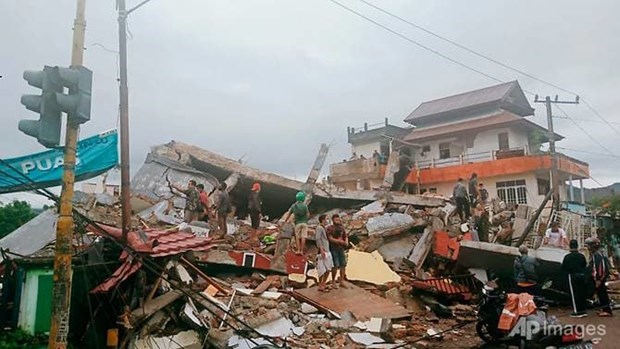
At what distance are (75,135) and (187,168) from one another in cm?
988

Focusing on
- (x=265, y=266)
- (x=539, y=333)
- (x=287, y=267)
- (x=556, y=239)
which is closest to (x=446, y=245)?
(x=556, y=239)

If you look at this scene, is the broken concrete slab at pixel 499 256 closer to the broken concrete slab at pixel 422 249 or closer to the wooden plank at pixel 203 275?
the broken concrete slab at pixel 422 249

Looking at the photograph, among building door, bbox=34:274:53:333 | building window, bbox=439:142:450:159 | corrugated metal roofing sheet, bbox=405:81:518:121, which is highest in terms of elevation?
corrugated metal roofing sheet, bbox=405:81:518:121

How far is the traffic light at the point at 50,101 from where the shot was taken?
433 centimetres

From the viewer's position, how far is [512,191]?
1047 inches

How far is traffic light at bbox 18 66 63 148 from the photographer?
171 inches

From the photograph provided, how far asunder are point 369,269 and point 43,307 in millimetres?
6510

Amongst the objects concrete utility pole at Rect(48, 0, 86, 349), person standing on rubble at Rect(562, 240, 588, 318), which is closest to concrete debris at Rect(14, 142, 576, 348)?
person standing on rubble at Rect(562, 240, 588, 318)

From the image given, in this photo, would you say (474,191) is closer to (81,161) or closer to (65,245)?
(81,161)

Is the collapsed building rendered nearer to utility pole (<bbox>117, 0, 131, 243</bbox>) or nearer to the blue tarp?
utility pole (<bbox>117, 0, 131, 243</bbox>)

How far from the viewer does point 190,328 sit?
22.2ft

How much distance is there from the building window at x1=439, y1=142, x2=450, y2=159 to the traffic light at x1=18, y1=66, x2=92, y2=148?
1124 inches

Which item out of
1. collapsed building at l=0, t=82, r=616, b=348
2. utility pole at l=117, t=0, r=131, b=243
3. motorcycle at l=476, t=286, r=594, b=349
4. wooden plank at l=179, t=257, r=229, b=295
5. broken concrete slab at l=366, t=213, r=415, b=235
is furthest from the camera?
broken concrete slab at l=366, t=213, r=415, b=235

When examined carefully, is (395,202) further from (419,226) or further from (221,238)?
(221,238)
